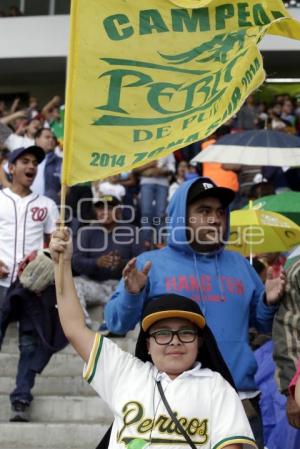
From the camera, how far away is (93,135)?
5707 millimetres

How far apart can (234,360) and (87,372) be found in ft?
3.83

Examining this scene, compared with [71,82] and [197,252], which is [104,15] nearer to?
[71,82]

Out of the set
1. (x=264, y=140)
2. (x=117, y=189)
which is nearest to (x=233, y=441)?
(x=264, y=140)

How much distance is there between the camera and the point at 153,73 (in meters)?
5.89

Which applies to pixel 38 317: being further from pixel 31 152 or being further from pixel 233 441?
pixel 233 441

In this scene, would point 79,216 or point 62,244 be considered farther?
point 79,216

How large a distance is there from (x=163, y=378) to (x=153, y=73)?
64.5 inches

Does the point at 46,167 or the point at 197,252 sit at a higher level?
the point at 46,167

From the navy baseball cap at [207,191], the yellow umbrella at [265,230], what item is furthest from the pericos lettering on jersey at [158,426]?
the yellow umbrella at [265,230]

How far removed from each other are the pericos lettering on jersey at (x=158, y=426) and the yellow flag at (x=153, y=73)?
1.20m

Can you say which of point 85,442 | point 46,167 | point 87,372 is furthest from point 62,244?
point 46,167

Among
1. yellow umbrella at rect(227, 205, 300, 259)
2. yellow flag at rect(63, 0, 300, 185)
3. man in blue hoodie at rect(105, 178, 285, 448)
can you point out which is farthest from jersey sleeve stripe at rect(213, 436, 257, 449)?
yellow umbrella at rect(227, 205, 300, 259)

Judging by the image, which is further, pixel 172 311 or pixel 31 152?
pixel 31 152

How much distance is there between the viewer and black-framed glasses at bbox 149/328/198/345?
5.11 metres
